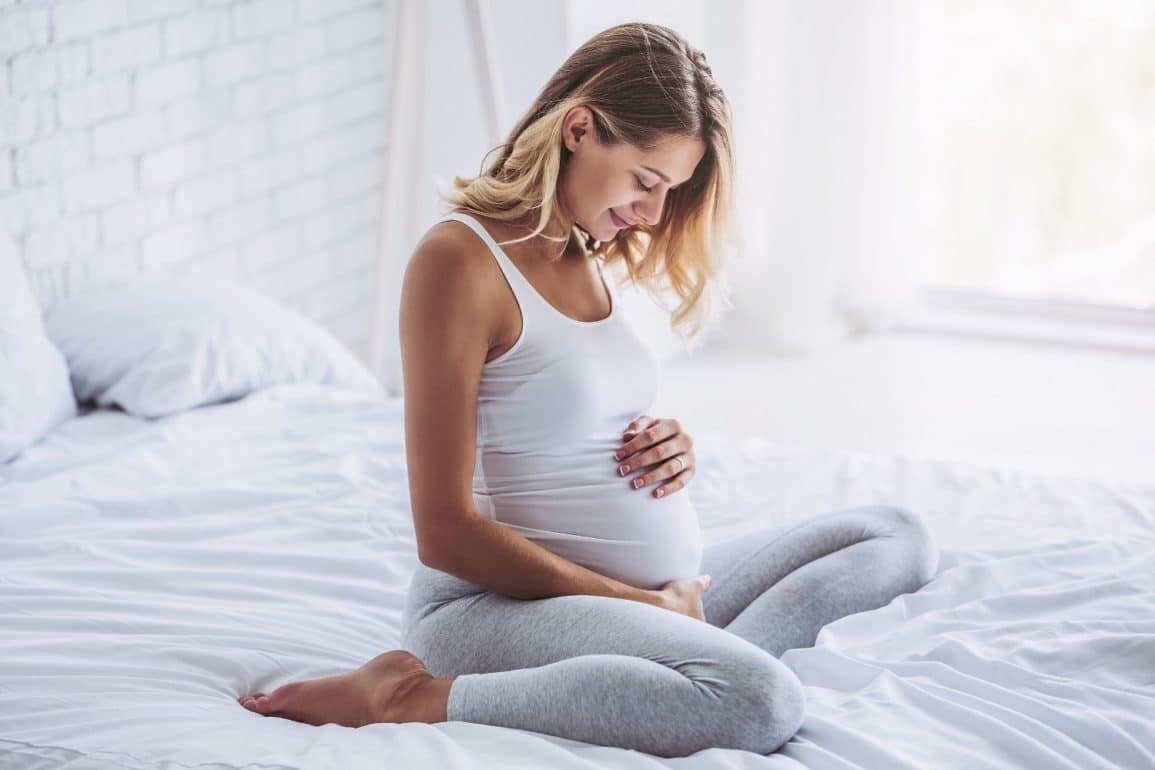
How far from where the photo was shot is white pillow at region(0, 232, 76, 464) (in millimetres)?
1985

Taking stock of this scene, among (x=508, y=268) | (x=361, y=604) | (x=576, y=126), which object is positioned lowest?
(x=361, y=604)

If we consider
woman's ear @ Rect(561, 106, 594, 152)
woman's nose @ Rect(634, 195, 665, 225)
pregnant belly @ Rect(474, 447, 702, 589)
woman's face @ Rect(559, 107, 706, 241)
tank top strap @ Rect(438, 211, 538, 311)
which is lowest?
pregnant belly @ Rect(474, 447, 702, 589)

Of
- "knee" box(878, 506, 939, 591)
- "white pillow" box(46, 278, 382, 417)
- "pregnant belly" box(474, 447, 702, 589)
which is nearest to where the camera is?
"pregnant belly" box(474, 447, 702, 589)

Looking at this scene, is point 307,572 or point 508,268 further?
point 307,572

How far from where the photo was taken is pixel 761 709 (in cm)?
121

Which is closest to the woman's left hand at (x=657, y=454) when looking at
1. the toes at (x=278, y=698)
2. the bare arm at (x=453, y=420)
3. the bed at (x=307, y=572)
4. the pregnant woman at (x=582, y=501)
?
the pregnant woman at (x=582, y=501)

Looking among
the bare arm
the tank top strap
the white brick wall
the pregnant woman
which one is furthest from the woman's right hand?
the white brick wall

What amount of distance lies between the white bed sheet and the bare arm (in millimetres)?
182

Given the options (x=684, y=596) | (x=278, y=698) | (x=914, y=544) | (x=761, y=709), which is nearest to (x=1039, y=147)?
(x=914, y=544)

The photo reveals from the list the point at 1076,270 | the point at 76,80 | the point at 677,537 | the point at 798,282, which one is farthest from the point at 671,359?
the point at 677,537

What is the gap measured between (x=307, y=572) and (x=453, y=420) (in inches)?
19.1

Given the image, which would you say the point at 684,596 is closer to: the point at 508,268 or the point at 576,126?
the point at 508,268

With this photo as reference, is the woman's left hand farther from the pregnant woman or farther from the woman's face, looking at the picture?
the woman's face

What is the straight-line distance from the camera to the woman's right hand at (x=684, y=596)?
A: 57.1 inches
